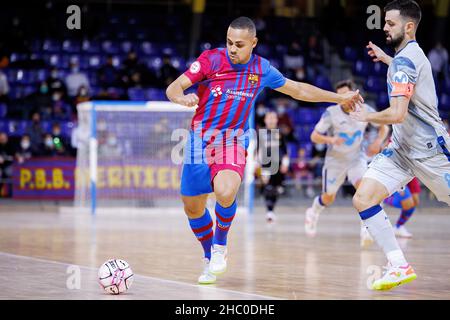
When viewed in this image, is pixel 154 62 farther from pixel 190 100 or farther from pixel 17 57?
pixel 190 100

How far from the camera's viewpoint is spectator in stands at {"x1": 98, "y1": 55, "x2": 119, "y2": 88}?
945 inches

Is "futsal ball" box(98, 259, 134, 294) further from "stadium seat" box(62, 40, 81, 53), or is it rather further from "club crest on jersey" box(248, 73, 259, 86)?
"stadium seat" box(62, 40, 81, 53)

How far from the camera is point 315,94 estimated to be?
839cm

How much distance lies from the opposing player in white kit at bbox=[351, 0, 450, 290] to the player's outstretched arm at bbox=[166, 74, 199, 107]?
1.37m

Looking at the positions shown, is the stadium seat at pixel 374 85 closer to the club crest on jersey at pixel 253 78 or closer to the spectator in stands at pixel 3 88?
the spectator in stands at pixel 3 88

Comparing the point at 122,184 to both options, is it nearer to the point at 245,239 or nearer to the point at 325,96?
the point at 245,239

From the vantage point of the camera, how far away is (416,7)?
7.45m

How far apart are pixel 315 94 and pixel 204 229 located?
5.55 ft

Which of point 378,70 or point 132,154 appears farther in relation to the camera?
point 378,70

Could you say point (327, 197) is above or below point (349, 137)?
below

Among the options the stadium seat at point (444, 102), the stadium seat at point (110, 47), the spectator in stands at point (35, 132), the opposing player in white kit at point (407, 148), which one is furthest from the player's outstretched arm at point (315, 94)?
the stadium seat at point (444, 102)

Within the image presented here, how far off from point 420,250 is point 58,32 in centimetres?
1710

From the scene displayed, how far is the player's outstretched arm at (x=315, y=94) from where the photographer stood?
823 centimetres

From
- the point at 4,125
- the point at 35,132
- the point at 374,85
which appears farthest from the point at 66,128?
the point at 374,85
